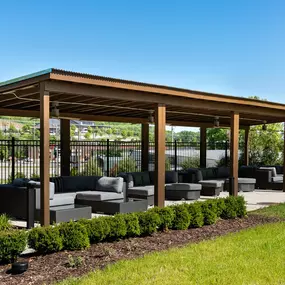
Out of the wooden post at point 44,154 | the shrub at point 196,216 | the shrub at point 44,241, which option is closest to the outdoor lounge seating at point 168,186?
the shrub at point 196,216

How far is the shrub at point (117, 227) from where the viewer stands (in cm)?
657

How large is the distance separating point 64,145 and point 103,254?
7.76 meters

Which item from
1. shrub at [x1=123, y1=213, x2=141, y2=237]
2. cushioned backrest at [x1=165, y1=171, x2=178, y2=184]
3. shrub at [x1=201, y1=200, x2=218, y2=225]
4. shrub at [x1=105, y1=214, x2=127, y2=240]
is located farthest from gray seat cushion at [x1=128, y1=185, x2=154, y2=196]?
shrub at [x1=105, y1=214, x2=127, y2=240]

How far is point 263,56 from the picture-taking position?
1811 centimetres

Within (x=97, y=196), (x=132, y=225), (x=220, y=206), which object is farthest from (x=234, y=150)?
(x=132, y=225)

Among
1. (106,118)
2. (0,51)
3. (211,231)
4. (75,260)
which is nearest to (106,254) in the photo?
(75,260)

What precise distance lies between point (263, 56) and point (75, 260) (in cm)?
1539

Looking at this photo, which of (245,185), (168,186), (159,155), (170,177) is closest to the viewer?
(159,155)

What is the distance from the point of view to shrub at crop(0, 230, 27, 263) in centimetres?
528

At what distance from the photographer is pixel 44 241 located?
18.8 feet

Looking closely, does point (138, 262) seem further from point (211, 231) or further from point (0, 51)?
point (0, 51)

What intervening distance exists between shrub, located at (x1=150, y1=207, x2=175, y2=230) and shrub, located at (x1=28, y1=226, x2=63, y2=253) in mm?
2292

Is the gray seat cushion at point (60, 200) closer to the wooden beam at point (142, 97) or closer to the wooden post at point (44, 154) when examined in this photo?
the wooden post at point (44, 154)

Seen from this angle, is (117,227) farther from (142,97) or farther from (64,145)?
(64,145)
